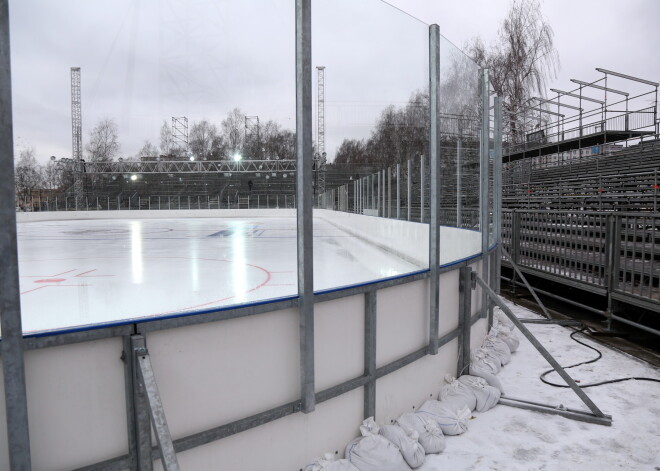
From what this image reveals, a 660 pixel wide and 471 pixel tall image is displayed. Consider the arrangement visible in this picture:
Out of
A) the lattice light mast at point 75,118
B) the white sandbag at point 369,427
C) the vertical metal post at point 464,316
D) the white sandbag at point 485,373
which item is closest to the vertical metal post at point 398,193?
the vertical metal post at point 464,316

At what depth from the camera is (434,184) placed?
3.27m

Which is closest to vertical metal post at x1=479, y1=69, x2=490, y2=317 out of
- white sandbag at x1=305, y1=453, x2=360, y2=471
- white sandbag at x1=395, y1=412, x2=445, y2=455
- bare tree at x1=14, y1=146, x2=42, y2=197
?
white sandbag at x1=395, y1=412, x2=445, y2=455

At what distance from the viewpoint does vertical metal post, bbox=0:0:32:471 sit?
4.26 feet

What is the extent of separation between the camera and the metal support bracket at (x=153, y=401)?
1.46m

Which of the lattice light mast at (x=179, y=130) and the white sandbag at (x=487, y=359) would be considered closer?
the lattice light mast at (x=179, y=130)

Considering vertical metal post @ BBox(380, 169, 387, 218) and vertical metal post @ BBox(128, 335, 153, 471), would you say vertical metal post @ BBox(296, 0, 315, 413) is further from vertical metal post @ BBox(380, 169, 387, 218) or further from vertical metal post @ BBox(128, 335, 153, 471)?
vertical metal post @ BBox(380, 169, 387, 218)

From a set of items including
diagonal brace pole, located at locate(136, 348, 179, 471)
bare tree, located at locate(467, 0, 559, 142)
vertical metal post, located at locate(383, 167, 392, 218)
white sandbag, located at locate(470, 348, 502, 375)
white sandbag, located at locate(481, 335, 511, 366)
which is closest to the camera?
diagonal brace pole, located at locate(136, 348, 179, 471)

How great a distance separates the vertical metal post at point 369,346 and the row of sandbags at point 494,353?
1.30 meters

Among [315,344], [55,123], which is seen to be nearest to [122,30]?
[55,123]

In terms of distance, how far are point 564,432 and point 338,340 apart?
1572 mm

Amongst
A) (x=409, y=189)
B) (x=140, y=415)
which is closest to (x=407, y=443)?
(x=140, y=415)

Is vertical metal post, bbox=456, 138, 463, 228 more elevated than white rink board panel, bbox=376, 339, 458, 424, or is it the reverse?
vertical metal post, bbox=456, 138, 463, 228

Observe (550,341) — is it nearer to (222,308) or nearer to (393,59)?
(393,59)

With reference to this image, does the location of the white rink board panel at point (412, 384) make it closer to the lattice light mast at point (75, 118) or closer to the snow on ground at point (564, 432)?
the snow on ground at point (564, 432)
